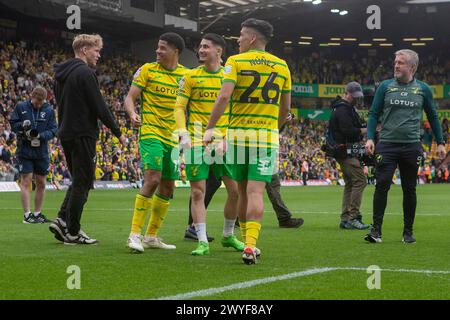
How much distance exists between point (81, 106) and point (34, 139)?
13.0ft

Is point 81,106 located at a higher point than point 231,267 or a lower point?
higher

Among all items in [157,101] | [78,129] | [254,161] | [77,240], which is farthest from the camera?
[77,240]

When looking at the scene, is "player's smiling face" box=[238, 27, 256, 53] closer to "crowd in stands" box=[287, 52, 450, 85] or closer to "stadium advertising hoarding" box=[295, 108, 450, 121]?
"stadium advertising hoarding" box=[295, 108, 450, 121]

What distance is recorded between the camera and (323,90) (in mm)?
61375

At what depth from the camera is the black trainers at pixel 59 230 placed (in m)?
8.65

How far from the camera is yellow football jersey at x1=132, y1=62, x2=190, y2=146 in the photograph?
8219 millimetres

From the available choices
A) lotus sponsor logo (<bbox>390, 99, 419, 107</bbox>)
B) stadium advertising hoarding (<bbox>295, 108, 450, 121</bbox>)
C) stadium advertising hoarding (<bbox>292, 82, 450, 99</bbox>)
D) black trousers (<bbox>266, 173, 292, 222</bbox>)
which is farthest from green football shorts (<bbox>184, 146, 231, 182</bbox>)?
stadium advertising hoarding (<bbox>292, 82, 450, 99</bbox>)

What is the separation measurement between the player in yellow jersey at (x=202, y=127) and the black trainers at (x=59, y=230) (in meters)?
1.69

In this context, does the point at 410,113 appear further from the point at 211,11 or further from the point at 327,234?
the point at 211,11

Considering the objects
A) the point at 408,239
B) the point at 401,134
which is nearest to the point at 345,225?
the point at 408,239

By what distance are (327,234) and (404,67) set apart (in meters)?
2.59

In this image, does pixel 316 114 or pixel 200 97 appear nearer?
pixel 200 97

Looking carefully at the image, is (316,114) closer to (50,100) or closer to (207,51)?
(50,100)

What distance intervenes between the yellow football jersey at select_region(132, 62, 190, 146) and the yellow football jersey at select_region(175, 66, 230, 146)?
0.25 meters
